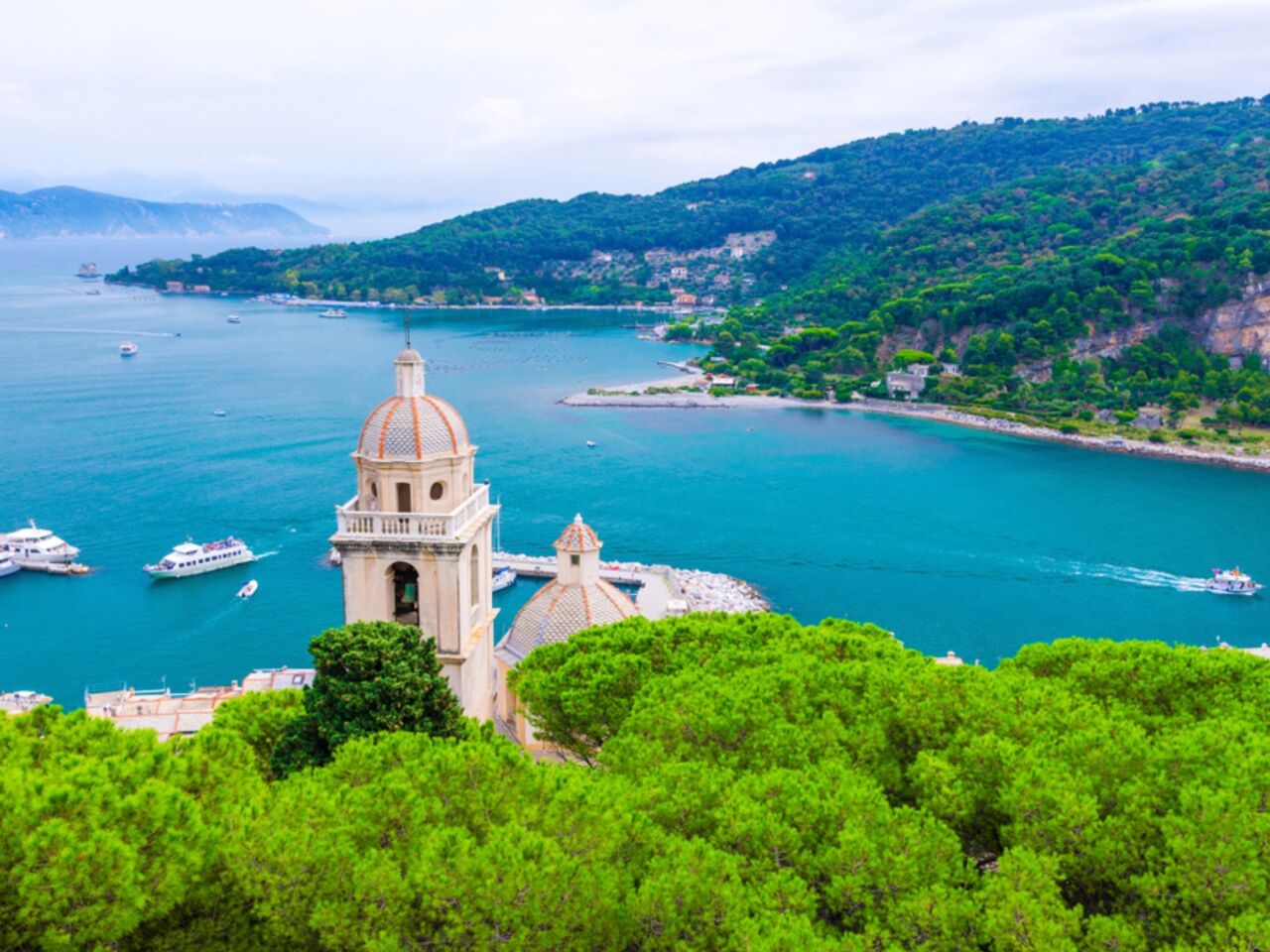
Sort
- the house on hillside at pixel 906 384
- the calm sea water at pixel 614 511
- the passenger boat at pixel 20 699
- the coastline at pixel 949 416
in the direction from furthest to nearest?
the house on hillside at pixel 906 384, the coastline at pixel 949 416, the calm sea water at pixel 614 511, the passenger boat at pixel 20 699

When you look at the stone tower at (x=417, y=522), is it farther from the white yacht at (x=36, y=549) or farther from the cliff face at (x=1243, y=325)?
the cliff face at (x=1243, y=325)

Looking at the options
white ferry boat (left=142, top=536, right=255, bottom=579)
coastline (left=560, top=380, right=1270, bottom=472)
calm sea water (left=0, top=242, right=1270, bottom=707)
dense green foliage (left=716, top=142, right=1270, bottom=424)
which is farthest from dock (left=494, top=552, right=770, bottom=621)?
dense green foliage (left=716, top=142, right=1270, bottom=424)

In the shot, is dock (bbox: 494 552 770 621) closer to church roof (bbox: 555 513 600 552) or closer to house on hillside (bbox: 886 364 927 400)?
church roof (bbox: 555 513 600 552)

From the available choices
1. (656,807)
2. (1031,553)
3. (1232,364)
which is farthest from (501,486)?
(1232,364)

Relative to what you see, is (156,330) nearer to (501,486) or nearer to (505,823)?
(501,486)

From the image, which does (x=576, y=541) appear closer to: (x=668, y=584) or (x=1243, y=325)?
(x=668, y=584)

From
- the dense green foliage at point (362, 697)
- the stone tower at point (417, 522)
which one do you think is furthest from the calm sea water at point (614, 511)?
the dense green foliage at point (362, 697)
